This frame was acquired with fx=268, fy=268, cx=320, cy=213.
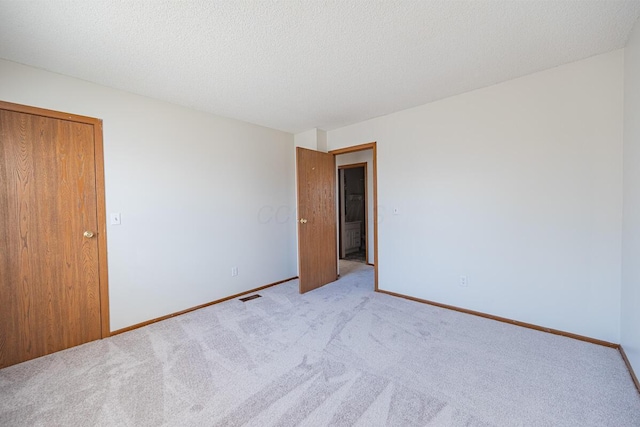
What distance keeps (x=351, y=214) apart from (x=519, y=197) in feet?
14.1

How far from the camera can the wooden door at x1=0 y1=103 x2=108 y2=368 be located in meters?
2.06

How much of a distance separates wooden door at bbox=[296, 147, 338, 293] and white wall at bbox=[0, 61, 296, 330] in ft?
1.84

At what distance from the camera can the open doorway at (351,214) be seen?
5.88 m

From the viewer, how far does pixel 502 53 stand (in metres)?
2.11

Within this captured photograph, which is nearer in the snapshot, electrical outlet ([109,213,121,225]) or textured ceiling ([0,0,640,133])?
textured ceiling ([0,0,640,133])

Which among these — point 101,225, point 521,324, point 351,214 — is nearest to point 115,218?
point 101,225

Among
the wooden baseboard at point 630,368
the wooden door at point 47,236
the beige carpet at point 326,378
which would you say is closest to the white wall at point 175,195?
the wooden door at point 47,236

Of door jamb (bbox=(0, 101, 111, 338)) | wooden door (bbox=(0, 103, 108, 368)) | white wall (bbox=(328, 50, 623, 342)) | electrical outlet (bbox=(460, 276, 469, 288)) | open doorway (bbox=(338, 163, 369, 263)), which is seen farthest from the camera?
open doorway (bbox=(338, 163, 369, 263))

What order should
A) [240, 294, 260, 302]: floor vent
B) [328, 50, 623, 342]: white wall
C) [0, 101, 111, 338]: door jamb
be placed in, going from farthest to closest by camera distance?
[240, 294, 260, 302]: floor vent, [0, 101, 111, 338]: door jamb, [328, 50, 623, 342]: white wall

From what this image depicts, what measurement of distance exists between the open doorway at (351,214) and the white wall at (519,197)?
2361 millimetres

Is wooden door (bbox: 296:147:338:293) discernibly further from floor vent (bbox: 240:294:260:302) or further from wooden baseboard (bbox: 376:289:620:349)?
wooden baseboard (bbox: 376:289:620:349)

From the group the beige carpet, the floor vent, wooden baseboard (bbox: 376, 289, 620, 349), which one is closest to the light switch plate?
the beige carpet

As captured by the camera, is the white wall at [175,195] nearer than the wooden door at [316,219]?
Yes

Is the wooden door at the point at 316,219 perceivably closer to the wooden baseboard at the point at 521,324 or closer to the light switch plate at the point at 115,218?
the wooden baseboard at the point at 521,324
